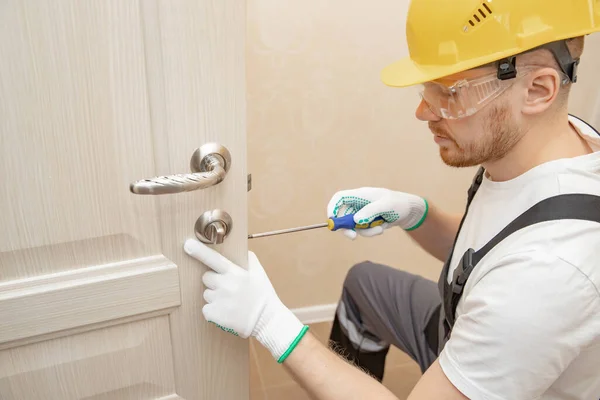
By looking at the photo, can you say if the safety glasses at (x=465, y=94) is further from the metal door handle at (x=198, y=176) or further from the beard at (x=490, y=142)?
the metal door handle at (x=198, y=176)

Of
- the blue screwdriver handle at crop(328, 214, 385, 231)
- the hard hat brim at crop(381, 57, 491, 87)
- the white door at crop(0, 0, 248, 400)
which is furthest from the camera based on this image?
the blue screwdriver handle at crop(328, 214, 385, 231)

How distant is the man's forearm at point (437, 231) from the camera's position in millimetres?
1217

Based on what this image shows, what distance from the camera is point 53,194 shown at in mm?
624

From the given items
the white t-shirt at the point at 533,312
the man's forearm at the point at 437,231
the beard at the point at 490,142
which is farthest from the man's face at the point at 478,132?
the man's forearm at the point at 437,231

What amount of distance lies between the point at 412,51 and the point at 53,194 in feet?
2.01

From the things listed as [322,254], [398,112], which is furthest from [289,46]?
[322,254]

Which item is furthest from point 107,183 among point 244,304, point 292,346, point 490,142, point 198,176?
point 490,142

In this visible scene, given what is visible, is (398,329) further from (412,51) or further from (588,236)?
(412,51)

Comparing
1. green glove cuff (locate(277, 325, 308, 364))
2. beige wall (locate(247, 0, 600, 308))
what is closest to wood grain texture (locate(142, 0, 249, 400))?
green glove cuff (locate(277, 325, 308, 364))

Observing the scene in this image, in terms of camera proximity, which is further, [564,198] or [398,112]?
[398,112]

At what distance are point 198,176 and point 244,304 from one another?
25 cm

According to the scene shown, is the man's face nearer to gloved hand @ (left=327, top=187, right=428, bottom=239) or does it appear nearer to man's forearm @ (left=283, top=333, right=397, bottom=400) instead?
gloved hand @ (left=327, top=187, right=428, bottom=239)

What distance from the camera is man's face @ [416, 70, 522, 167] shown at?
811mm

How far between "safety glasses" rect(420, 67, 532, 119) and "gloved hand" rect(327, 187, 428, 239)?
271mm
